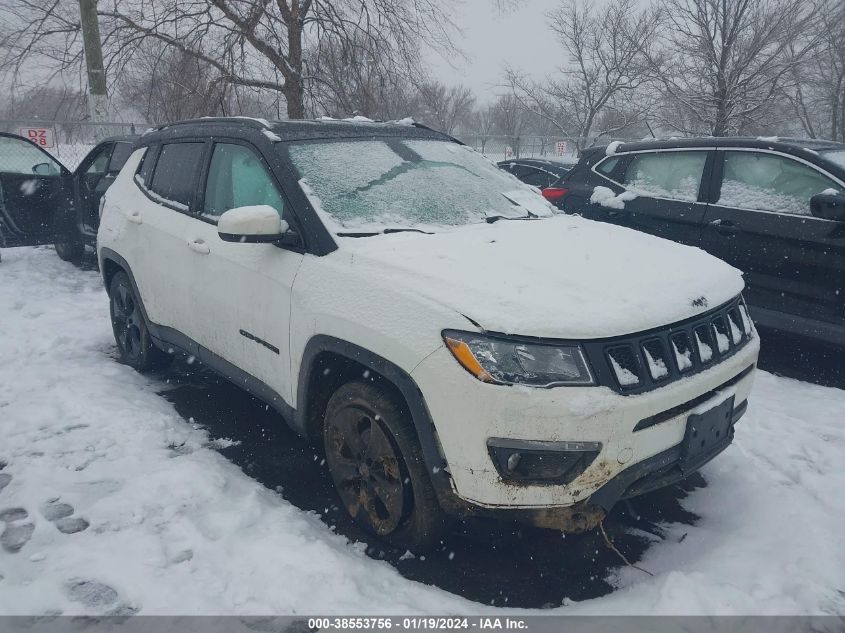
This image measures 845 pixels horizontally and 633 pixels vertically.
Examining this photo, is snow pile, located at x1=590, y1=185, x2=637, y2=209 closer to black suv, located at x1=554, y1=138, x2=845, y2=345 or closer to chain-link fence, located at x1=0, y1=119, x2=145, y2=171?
black suv, located at x1=554, y1=138, x2=845, y2=345

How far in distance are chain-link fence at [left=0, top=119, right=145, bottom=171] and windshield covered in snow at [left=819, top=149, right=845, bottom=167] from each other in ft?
38.3

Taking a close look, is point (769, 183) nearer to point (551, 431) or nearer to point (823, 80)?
point (551, 431)

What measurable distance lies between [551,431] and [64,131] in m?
16.2

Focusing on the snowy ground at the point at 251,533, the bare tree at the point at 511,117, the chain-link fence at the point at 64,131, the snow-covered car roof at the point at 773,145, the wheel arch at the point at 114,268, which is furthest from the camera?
the bare tree at the point at 511,117

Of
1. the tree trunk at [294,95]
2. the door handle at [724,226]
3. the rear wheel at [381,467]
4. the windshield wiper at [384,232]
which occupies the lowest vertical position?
the rear wheel at [381,467]

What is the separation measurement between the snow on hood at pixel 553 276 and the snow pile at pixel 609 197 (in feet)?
8.63

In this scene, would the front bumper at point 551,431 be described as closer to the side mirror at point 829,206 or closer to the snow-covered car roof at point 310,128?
the snow-covered car roof at point 310,128

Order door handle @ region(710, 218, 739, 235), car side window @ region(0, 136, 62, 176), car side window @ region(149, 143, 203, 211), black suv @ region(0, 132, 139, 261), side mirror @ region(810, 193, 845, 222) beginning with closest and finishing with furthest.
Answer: car side window @ region(149, 143, 203, 211)
side mirror @ region(810, 193, 845, 222)
door handle @ region(710, 218, 739, 235)
black suv @ region(0, 132, 139, 261)
car side window @ region(0, 136, 62, 176)

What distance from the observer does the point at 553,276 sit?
2.50 metres

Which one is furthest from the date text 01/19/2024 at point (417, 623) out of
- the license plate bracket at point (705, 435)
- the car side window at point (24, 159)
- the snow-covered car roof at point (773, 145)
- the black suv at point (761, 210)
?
the car side window at point (24, 159)

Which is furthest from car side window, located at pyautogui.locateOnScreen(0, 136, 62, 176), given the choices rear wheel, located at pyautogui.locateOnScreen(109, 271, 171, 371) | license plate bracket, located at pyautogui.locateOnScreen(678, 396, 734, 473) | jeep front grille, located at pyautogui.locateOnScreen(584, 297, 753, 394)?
license plate bracket, located at pyautogui.locateOnScreen(678, 396, 734, 473)

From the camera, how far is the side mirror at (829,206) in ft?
13.9

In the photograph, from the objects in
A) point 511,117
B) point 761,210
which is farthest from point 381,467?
point 511,117

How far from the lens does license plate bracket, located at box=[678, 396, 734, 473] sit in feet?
7.80
